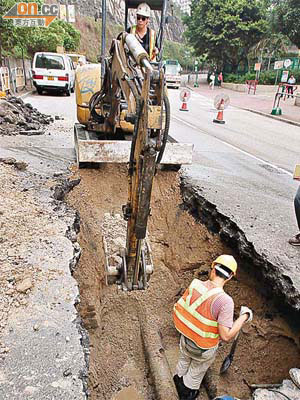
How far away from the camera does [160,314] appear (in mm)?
5043

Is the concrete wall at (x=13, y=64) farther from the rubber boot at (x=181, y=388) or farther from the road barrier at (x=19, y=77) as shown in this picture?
the rubber boot at (x=181, y=388)

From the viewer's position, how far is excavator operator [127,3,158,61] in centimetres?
491

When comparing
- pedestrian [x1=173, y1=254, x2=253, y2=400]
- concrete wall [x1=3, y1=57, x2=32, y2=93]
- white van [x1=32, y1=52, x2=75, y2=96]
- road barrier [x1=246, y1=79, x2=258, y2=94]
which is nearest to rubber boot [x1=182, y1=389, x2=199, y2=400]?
pedestrian [x1=173, y1=254, x2=253, y2=400]

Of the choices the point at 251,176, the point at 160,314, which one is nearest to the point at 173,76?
the point at 251,176

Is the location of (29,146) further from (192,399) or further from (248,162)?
(192,399)

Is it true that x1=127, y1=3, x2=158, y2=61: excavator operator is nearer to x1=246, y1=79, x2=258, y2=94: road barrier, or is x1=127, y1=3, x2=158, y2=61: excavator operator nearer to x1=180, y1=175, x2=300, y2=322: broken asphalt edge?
x1=180, y1=175, x2=300, y2=322: broken asphalt edge

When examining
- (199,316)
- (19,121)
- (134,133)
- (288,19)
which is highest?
(288,19)

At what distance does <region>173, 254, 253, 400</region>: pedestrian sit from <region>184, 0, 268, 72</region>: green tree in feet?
109

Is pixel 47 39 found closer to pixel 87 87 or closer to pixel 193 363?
pixel 87 87

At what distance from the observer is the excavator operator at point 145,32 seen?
4912mm

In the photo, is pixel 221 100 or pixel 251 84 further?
pixel 251 84

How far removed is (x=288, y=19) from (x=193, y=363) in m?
24.6

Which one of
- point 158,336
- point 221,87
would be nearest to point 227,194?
point 158,336

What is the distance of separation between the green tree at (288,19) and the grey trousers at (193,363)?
2430 centimetres
